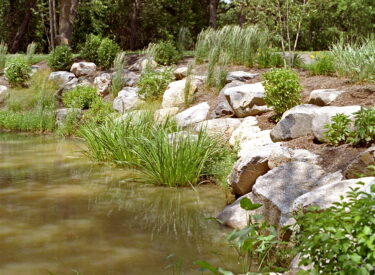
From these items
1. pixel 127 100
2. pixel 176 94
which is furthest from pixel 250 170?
pixel 127 100

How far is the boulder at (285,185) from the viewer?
437cm

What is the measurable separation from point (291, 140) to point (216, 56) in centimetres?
486

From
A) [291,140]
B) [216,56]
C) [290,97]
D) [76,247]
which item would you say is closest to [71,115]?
[216,56]

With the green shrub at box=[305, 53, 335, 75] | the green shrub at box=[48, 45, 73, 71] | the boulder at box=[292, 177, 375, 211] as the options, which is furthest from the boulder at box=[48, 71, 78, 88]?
the boulder at box=[292, 177, 375, 211]

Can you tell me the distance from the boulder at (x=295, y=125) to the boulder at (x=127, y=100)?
16.0ft

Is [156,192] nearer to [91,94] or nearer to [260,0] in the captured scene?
[91,94]

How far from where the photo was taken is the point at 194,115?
9125mm

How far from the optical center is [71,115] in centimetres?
1113

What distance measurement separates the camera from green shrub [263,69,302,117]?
7.42m

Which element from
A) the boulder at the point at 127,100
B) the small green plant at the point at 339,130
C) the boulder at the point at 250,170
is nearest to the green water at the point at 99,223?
the boulder at the point at 250,170

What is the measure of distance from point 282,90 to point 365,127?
7.63 ft

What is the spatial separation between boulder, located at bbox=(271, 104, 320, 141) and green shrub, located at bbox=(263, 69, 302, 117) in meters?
0.84

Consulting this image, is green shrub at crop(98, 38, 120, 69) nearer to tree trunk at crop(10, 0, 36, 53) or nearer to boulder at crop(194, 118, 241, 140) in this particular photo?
boulder at crop(194, 118, 241, 140)

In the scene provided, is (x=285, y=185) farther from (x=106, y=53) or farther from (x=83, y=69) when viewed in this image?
(x=106, y=53)
